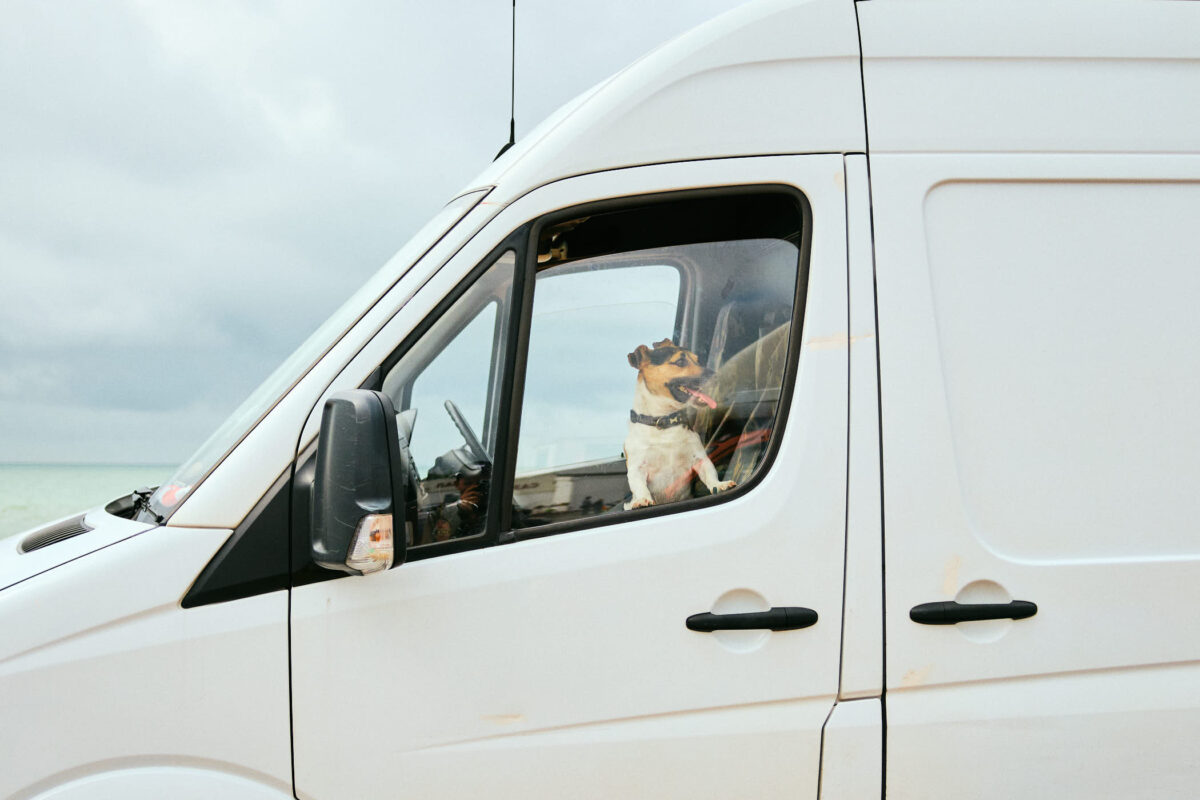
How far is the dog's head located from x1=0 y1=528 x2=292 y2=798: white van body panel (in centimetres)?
97

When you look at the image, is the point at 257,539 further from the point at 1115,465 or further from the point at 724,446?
the point at 1115,465

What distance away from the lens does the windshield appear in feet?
7.23

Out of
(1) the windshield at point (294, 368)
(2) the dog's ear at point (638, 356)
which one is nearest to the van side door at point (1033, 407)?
(2) the dog's ear at point (638, 356)

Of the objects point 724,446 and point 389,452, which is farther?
point 724,446

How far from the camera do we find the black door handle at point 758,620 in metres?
2.14

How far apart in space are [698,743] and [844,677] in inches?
14.4

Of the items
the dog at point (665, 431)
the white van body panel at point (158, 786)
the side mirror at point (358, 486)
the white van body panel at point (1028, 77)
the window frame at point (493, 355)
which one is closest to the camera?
the side mirror at point (358, 486)

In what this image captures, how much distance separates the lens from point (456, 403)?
226 centimetres

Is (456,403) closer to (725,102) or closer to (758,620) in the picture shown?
(758,620)

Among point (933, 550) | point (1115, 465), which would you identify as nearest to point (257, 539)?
point (933, 550)

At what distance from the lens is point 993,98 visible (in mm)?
2422

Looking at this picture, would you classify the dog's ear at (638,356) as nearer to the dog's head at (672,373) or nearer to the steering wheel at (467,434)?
the dog's head at (672,373)

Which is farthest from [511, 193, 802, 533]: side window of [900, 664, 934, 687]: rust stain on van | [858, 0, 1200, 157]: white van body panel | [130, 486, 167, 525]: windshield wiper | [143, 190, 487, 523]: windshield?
[130, 486, 167, 525]: windshield wiper

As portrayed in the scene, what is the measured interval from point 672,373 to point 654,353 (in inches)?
2.6
